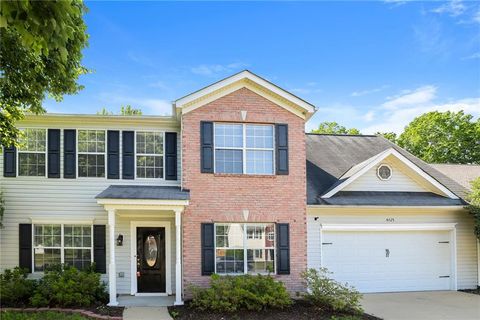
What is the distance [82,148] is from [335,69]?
859 cm

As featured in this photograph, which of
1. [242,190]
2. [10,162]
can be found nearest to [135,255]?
[242,190]

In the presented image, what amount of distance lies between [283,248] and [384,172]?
4.49 m

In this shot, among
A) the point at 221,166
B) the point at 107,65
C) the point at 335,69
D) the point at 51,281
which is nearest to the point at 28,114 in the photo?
the point at 107,65

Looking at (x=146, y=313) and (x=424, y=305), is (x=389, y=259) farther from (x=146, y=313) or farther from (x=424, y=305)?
(x=146, y=313)

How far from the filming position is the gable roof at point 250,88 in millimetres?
12430

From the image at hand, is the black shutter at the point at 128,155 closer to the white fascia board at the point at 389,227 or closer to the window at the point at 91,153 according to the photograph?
the window at the point at 91,153

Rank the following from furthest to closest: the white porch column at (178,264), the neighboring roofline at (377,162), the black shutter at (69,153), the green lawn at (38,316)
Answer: the neighboring roofline at (377,162)
the black shutter at (69,153)
the white porch column at (178,264)
the green lawn at (38,316)

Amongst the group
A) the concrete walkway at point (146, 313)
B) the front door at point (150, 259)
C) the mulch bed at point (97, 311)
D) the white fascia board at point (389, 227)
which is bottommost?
the concrete walkway at point (146, 313)

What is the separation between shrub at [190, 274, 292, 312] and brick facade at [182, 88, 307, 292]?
1089mm

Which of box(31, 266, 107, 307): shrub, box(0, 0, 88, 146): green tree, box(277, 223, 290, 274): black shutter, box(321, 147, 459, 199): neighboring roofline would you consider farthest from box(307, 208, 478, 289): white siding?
box(0, 0, 88, 146): green tree

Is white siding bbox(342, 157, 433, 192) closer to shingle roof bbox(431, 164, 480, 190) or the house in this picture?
the house

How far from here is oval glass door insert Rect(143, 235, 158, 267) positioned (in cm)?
1312

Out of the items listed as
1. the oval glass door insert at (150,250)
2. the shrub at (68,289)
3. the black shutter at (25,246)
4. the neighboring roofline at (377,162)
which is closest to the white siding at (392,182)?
the neighboring roofline at (377,162)

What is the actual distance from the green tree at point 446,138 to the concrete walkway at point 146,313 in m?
25.8
